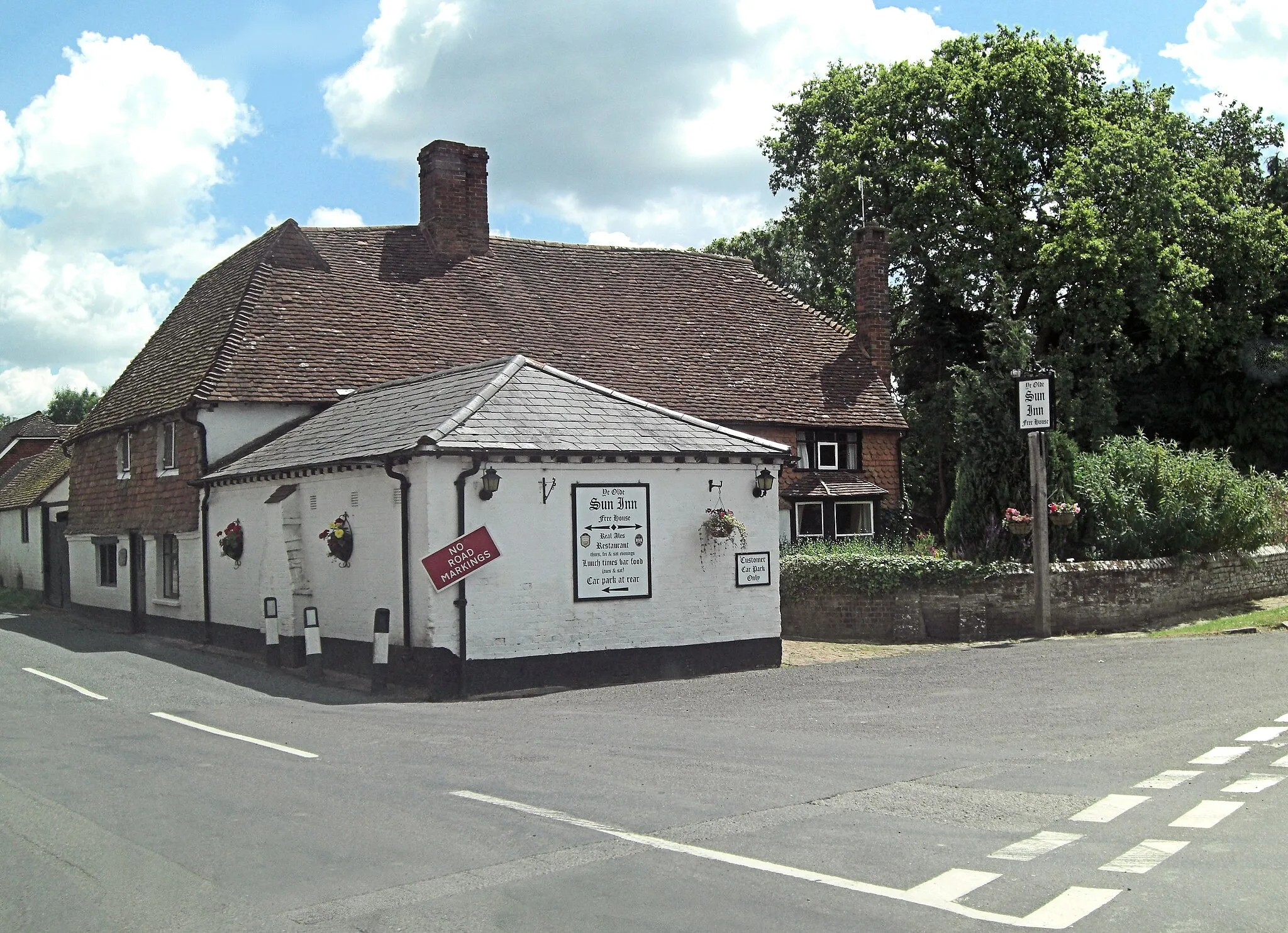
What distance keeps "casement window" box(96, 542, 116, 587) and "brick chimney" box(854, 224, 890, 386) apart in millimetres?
20697

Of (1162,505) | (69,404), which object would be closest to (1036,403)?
(1162,505)

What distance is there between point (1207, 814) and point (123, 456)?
26.4m

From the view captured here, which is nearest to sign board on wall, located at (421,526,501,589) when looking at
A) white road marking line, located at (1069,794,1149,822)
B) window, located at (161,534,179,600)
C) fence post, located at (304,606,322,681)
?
fence post, located at (304,606,322,681)

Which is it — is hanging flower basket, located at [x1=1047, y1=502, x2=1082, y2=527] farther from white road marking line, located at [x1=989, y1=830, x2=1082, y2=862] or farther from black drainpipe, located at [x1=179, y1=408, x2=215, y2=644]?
black drainpipe, located at [x1=179, y1=408, x2=215, y2=644]

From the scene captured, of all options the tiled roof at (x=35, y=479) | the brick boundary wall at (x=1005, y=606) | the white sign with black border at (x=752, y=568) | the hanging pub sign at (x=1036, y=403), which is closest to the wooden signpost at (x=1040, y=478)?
the hanging pub sign at (x=1036, y=403)

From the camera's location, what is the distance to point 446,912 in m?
6.14

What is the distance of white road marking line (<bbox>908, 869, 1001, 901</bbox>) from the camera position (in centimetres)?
628

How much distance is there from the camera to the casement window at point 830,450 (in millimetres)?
31688

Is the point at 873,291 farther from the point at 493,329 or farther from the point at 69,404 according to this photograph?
the point at 69,404

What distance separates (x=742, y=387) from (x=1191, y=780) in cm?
2273

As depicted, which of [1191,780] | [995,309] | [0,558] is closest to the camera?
[1191,780]

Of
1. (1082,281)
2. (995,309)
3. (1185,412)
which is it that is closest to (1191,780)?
(995,309)

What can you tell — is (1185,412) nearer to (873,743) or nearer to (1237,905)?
(873,743)

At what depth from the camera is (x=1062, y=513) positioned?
21.2m
